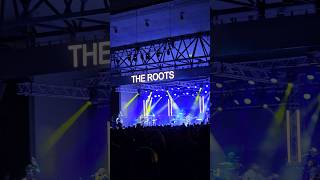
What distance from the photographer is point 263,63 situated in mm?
11477

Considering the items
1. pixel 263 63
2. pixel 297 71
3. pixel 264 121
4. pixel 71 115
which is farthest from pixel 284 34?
pixel 71 115

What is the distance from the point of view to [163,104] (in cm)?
427

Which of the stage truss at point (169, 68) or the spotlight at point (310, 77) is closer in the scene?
the stage truss at point (169, 68)

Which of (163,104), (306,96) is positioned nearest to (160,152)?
(163,104)

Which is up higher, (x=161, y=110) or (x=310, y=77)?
(x=310, y=77)

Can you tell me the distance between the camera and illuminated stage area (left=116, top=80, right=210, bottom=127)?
159 inches

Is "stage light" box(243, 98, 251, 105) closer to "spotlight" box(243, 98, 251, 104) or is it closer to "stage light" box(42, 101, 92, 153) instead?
"spotlight" box(243, 98, 251, 104)

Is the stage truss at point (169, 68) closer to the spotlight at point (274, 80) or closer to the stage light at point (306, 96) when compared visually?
the spotlight at point (274, 80)

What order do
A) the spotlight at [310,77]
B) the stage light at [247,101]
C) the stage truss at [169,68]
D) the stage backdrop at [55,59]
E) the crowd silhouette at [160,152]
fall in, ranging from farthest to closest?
1. the stage light at [247,101]
2. the spotlight at [310,77]
3. the stage backdrop at [55,59]
4. the stage truss at [169,68]
5. the crowd silhouette at [160,152]

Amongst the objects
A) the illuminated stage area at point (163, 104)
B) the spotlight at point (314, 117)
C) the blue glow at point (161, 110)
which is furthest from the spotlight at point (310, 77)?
the blue glow at point (161, 110)

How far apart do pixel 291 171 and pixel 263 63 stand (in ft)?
9.66

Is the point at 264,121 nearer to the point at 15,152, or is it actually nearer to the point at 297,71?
the point at 297,71

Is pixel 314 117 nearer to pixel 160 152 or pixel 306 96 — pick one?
pixel 306 96

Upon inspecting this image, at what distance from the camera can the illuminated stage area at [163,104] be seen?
405 cm
